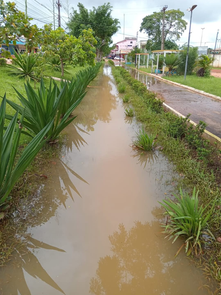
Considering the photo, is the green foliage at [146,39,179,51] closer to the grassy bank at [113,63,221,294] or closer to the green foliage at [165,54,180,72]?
the green foliage at [165,54,180,72]

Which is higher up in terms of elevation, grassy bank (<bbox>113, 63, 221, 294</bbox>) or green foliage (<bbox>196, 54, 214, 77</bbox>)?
green foliage (<bbox>196, 54, 214, 77</bbox>)

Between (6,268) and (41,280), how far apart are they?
0.30m

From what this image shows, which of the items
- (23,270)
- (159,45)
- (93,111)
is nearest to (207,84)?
(93,111)

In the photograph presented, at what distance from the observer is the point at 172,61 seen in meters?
16.3

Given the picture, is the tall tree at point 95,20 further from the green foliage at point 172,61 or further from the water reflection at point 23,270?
the water reflection at point 23,270

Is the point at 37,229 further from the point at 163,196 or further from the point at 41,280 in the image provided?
the point at 163,196

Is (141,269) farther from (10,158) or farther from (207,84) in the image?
(207,84)

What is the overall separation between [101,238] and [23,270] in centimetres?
68

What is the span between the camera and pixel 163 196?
2590 millimetres

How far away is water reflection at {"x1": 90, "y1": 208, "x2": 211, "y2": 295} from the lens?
1.58 m

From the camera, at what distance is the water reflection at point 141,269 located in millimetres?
1582

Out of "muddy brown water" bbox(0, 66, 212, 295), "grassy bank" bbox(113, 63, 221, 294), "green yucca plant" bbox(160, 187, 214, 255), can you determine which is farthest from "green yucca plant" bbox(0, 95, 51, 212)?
"grassy bank" bbox(113, 63, 221, 294)

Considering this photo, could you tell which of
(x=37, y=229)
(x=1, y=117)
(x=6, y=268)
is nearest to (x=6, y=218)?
(x=37, y=229)

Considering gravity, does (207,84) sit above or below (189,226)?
above
